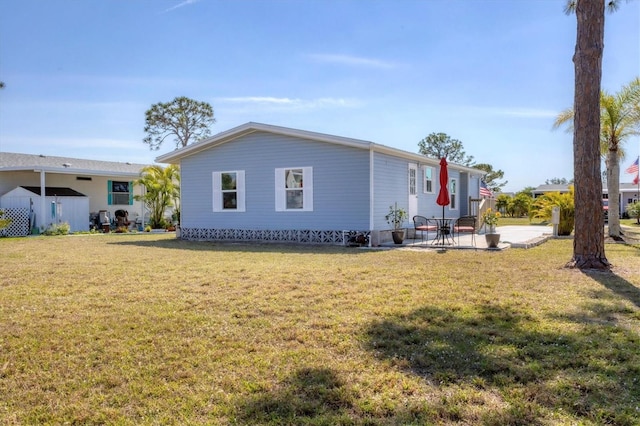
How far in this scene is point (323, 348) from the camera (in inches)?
153

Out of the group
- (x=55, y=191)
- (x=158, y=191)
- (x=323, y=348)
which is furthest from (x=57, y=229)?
(x=323, y=348)

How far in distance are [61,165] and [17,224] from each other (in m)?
4.75

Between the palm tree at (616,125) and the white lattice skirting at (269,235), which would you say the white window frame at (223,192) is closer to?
the white lattice skirting at (269,235)

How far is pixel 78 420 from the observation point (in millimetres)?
2752

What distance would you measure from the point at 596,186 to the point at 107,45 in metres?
14.5

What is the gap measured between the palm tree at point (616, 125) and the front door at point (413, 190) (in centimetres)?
572

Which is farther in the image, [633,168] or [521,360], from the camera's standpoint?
[633,168]

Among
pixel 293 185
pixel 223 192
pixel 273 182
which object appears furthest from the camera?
pixel 223 192

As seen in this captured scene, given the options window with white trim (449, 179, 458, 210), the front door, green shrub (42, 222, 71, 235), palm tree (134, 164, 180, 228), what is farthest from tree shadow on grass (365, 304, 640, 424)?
palm tree (134, 164, 180, 228)

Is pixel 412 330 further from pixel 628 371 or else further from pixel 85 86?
pixel 85 86

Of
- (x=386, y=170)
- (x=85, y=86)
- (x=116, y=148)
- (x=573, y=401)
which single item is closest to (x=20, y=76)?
(x=85, y=86)

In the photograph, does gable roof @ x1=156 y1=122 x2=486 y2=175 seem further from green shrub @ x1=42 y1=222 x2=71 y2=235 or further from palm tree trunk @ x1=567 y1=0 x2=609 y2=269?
green shrub @ x1=42 y1=222 x2=71 y2=235

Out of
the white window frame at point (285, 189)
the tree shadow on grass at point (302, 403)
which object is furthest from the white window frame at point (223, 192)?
the tree shadow on grass at point (302, 403)

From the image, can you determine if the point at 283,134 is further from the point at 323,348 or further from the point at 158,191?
the point at 158,191
